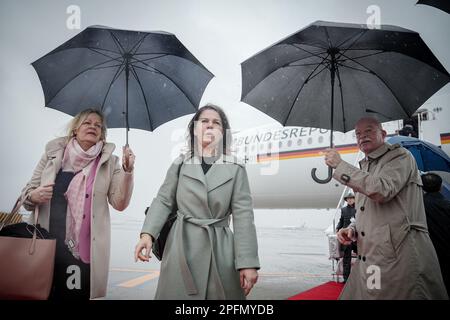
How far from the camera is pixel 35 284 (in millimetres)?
2240

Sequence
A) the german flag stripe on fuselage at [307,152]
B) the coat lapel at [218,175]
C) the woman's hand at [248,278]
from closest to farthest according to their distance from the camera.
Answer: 1. the woman's hand at [248,278]
2. the coat lapel at [218,175]
3. the german flag stripe on fuselage at [307,152]

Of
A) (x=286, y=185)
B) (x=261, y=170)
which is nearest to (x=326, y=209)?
(x=286, y=185)

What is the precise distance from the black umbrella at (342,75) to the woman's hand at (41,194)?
6.13ft

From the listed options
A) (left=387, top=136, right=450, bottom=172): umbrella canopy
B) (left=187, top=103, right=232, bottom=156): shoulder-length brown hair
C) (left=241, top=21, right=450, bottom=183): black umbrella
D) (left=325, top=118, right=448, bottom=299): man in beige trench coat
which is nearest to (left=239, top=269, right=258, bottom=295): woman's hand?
(left=187, top=103, right=232, bottom=156): shoulder-length brown hair

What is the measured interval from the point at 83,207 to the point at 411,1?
3.54 m

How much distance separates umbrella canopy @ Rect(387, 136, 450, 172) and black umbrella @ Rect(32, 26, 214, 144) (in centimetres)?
254

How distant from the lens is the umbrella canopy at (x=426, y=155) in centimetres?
377

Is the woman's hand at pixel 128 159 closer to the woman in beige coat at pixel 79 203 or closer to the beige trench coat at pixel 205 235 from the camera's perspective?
the woman in beige coat at pixel 79 203

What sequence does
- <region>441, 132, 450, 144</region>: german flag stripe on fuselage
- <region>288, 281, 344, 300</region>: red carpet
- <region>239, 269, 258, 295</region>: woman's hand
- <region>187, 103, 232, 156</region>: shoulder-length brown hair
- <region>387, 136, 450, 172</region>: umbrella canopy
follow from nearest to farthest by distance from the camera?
<region>239, 269, 258, 295</region>: woman's hand < <region>187, 103, 232, 156</region>: shoulder-length brown hair < <region>288, 281, 344, 300</region>: red carpet < <region>387, 136, 450, 172</region>: umbrella canopy < <region>441, 132, 450, 144</region>: german flag stripe on fuselage

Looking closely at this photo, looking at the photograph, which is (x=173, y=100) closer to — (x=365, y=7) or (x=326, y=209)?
(x=365, y=7)

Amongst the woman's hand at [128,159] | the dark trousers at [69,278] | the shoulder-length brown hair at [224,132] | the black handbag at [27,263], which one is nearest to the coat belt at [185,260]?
the shoulder-length brown hair at [224,132]

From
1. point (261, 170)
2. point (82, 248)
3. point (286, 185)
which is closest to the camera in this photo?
point (82, 248)

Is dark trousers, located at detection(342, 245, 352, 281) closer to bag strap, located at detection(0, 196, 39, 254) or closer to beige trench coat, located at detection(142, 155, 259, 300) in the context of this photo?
beige trench coat, located at detection(142, 155, 259, 300)

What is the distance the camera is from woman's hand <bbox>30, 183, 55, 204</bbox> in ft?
7.56
